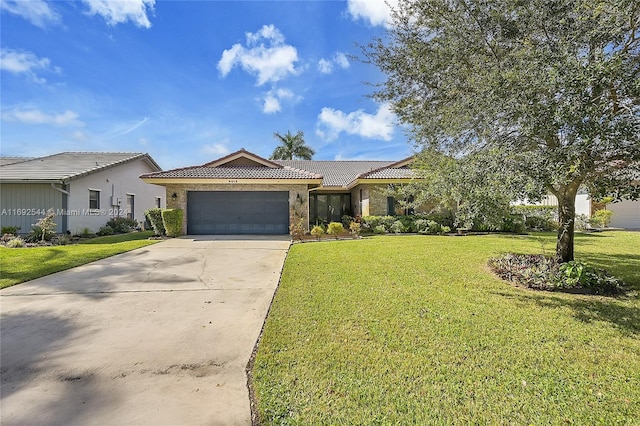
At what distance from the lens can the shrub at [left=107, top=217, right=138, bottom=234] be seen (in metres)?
18.9

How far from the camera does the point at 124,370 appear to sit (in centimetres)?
327

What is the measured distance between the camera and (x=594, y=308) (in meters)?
5.24

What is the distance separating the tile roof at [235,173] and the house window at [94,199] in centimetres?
414

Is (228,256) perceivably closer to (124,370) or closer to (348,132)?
(124,370)

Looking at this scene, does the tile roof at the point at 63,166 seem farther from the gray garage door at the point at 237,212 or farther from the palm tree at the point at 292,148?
the palm tree at the point at 292,148

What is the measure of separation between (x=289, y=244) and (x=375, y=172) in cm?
844

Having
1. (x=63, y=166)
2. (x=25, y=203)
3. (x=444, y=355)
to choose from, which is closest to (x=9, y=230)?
(x=25, y=203)

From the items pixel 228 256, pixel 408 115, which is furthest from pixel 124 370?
pixel 408 115

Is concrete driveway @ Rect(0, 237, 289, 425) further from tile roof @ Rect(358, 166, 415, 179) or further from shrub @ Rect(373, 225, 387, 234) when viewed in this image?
tile roof @ Rect(358, 166, 415, 179)

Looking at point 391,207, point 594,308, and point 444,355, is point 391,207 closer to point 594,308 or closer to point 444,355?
point 594,308

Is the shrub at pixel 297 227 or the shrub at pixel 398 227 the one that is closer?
the shrub at pixel 297 227

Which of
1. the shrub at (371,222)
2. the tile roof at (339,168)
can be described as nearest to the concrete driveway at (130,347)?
the shrub at (371,222)

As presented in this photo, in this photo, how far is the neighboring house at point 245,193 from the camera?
16.2 meters

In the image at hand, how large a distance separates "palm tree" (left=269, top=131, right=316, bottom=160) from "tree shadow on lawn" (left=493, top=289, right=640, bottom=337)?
33.7 m
